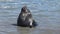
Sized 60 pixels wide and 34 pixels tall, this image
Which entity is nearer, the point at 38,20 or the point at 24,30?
the point at 24,30

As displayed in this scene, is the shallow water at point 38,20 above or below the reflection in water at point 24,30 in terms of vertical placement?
above

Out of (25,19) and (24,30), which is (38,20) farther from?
(24,30)

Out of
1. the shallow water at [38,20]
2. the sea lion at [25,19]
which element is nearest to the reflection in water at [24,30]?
the shallow water at [38,20]

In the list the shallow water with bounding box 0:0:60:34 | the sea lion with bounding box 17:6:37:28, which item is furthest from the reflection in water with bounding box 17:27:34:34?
the sea lion with bounding box 17:6:37:28

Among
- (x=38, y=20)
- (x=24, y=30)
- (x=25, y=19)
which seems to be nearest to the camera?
(x=24, y=30)

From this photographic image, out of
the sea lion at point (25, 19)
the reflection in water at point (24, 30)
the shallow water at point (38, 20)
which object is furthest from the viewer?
the sea lion at point (25, 19)

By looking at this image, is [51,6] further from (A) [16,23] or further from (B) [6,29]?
(B) [6,29]

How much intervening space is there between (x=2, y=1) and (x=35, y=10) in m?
3.42

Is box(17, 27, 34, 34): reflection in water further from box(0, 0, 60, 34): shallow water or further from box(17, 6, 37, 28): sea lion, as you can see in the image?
box(17, 6, 37, 28): sea lion

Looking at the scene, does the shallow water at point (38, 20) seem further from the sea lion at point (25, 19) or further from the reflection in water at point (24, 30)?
the sea lion at point (25, 19)

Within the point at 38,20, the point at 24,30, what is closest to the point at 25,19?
the point at 24,30

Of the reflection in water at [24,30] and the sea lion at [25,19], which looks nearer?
the reflection in water at [24,30]

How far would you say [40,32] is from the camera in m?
8.48

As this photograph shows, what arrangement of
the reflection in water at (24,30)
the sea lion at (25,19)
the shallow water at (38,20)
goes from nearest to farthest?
the reflection in water at (24,30), the shallow water at (38,20), the sea lion at (25,19)
